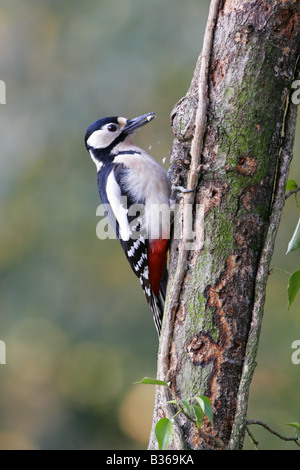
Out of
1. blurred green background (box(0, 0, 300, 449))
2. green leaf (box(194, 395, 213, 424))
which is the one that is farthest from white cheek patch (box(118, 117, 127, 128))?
green leaf (box(194, 395, 213, 424))

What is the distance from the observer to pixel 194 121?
1.94m

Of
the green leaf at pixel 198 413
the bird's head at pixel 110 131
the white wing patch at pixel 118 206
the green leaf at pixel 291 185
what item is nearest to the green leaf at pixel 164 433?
the green leaf at pixel 198 413

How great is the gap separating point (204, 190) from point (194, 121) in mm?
218

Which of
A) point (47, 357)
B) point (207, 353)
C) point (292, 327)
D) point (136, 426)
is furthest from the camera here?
point (47, 357)

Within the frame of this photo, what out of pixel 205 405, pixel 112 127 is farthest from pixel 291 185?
pixel 112 127

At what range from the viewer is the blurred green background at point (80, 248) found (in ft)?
15.4

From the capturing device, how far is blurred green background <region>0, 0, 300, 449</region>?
4695 mm

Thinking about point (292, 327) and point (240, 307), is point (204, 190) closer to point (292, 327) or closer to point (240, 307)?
point (240, 307)

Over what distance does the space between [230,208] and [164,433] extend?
63cm

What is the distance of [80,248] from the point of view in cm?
491

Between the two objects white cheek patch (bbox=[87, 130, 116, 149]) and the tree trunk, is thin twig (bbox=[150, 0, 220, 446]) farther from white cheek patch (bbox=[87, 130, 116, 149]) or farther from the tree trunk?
white cheek patch (bbox=[87, 130, 116, 149])

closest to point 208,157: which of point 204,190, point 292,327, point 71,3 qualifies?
point 204,190

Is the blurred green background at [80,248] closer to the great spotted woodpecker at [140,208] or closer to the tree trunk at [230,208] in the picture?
the great spotted woodpecker at [140,208]

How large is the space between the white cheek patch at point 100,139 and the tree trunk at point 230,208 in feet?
3.79
